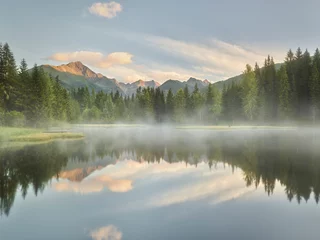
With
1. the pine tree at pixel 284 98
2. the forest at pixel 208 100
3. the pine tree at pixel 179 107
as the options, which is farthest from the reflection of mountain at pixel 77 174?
the pine tree at pixel 179 107

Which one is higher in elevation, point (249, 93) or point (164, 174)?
point (249, 93)

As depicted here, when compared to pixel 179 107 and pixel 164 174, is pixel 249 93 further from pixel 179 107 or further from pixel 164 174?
pixel 164 174

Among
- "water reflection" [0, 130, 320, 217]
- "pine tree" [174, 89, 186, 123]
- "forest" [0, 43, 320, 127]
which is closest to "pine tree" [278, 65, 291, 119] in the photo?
"forest" [0, 43, 320, 127]

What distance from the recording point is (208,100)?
118m

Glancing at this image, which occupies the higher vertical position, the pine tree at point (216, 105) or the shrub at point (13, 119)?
the pine tree at point (216, 105)

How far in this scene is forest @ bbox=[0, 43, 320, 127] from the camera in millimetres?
67812

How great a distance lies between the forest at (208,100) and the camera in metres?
67.8

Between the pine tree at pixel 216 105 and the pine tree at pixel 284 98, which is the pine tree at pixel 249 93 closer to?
the pine tree at pixel 284 98

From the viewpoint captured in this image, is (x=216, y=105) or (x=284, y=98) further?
(x=216, y=105)

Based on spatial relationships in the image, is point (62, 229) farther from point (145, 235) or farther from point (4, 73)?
point (4, 73)

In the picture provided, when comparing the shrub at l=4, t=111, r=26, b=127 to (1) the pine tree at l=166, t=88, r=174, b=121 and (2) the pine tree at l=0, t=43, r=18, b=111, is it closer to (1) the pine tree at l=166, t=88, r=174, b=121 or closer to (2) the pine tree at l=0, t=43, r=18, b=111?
(2) the pine tree at l=0, t=43, r=18, b=111

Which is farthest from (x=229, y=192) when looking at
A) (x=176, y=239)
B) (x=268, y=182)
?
(x=176, y=239)

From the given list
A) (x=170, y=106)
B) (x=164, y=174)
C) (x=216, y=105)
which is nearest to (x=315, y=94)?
(x=216, y=105)

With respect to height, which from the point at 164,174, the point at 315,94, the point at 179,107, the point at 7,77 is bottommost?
the point at 164,174
